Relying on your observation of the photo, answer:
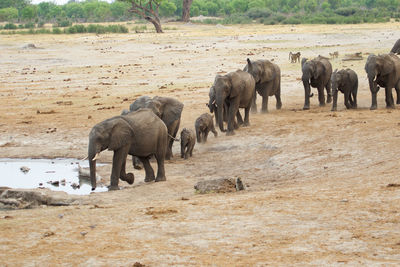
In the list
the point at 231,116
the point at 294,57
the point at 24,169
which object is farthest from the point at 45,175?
the point at 294,57

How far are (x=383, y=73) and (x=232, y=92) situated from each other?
4.40 meters

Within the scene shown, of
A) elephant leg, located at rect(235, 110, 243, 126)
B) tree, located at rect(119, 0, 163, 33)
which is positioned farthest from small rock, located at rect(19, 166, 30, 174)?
tree, located at rect(119, 0, 163, 33)

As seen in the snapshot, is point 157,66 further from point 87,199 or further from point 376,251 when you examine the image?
point 376,251

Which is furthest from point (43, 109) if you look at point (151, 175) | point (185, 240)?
point (185, 240)

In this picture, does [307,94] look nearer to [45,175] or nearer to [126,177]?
[45,175]

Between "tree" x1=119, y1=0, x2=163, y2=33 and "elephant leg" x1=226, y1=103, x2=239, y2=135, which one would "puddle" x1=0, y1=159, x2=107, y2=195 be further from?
"tree" x1=119, y1=0, x2=163, y2=33

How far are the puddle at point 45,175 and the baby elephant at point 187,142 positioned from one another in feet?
6.90

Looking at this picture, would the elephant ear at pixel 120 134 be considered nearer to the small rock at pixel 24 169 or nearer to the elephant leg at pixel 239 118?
the small rock at pixel 24 169

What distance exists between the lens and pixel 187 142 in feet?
50.0

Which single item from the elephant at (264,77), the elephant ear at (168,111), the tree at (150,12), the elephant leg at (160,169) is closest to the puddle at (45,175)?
the elephant leg at (160,169)

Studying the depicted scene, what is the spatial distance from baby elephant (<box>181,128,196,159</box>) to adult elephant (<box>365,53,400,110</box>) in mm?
5671

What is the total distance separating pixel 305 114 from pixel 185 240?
11.7 metres

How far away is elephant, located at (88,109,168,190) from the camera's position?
1174 cm

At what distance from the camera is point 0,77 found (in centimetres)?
3109
